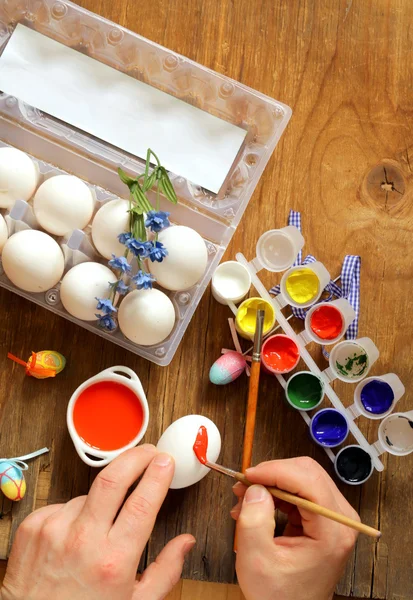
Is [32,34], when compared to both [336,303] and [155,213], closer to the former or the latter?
[155,213]

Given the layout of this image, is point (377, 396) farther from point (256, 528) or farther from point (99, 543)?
point (99, 543)

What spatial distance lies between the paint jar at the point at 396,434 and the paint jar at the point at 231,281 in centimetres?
34

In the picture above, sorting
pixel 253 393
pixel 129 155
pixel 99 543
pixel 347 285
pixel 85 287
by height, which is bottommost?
pixel 99 543

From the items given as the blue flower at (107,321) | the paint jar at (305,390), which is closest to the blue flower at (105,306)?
the blue flower at (107,321)

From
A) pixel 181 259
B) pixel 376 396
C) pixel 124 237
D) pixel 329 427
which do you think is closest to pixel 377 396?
pixel 376 396

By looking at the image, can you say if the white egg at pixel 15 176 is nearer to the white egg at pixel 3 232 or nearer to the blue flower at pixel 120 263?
the white egg at pixel 3 232

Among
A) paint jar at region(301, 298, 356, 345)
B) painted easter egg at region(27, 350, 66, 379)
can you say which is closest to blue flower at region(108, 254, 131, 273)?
painted easter egg at region(27, 350, 66, 379)

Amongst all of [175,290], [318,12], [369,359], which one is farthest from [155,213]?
[318,12]

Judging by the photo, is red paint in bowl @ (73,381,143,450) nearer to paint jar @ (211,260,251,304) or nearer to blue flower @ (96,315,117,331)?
blue flower @ (96,315,117,331)

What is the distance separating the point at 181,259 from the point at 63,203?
8.5 inches

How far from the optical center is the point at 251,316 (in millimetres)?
1136

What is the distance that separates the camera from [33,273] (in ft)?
3.34

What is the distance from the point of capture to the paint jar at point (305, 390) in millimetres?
1118

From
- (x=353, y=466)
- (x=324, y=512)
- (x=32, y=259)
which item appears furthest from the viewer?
(x=353, y=466)
